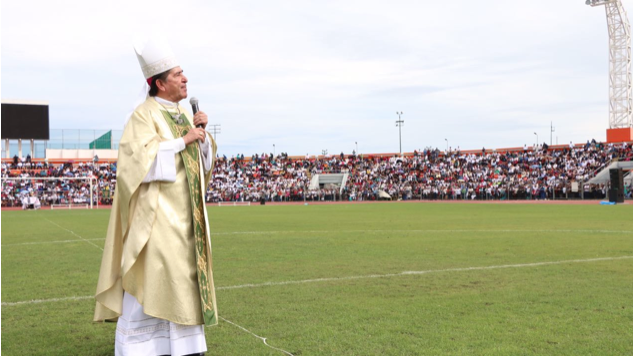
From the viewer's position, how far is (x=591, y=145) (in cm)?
5091

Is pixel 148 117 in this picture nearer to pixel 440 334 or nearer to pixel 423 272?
pixel 440 334

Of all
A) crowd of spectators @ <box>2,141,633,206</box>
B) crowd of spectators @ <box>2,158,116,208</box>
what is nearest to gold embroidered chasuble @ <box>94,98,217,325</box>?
crowd of spectators @ <box>2,141,633,206</box>

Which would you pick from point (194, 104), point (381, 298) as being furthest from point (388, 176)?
point (194, 104)

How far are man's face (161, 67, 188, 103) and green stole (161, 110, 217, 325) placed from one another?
144 mm

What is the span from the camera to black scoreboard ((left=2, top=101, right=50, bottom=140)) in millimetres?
49562

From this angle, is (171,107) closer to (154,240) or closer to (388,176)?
(154,240)

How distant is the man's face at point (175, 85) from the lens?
182 inches

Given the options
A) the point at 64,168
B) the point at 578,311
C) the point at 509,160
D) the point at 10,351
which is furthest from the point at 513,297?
the point at 64,168

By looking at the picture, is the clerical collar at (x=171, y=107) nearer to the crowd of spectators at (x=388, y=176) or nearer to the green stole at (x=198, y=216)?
the green stole at (x=198, y=216)

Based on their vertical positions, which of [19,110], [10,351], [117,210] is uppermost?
[19,110]

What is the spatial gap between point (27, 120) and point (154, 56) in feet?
168

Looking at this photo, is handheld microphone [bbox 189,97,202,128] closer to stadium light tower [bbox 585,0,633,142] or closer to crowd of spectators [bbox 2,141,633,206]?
crowd of spectators [bbox 2,141,633,206]

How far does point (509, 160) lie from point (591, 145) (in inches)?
264

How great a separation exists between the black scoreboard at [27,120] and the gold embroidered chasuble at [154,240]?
50.4 metres
